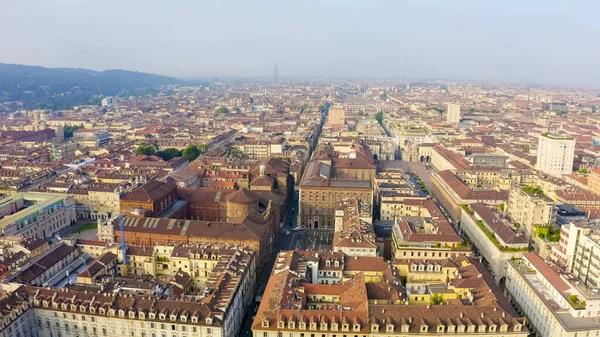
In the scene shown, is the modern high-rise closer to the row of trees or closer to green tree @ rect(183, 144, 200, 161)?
the row of trees

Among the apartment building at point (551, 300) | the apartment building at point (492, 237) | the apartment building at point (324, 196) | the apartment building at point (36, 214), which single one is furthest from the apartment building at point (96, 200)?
the apartment building at point (551, 300)

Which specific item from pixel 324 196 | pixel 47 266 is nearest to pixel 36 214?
pixel 47 266

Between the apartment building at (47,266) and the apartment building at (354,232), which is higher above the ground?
the apartment building at (354,232)

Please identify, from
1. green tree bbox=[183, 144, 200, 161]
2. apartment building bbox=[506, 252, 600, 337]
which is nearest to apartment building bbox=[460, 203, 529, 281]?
apartment building bbox=[506, 252, 600, 337]

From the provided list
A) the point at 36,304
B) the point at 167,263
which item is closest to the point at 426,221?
the point at 167,263

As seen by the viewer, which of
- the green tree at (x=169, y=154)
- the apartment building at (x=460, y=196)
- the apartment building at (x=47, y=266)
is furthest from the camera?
the green tree at (x=169, y=154)

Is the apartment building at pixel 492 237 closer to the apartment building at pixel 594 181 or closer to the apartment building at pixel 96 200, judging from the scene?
the apartment building at pixel 594 181

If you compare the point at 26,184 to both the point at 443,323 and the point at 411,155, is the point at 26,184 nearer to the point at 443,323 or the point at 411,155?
the point at 443,323
